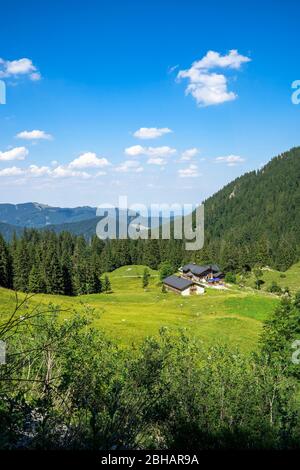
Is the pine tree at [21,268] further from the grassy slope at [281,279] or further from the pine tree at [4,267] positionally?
the grassy slope at [281,279]

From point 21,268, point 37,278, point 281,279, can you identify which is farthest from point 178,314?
point 281,279

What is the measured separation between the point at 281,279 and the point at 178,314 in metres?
87.1

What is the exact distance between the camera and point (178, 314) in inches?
3029

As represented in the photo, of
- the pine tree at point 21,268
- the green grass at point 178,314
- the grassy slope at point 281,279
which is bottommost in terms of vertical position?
the grassy slope at point 281,279

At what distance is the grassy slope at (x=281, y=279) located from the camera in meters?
A: 137

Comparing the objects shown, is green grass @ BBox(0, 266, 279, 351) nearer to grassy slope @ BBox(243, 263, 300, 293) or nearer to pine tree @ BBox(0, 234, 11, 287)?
pine tree @ BBox(0, 234, 11, 287)

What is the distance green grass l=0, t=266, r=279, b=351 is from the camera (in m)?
53.3

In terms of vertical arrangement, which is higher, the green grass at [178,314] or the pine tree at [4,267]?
the pine tree at [4,267]

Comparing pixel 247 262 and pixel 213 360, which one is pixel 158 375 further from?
pixel 247 262

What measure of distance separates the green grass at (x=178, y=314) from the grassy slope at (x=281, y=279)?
35.4 meters

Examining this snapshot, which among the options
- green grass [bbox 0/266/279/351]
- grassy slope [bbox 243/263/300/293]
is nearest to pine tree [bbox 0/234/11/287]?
green grass [bbox 0/266/279/351]

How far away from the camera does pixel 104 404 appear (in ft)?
47.8

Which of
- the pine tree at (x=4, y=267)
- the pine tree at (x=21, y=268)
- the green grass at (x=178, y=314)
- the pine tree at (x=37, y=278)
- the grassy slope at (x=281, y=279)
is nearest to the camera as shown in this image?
the green grass at (x=178, y=314)

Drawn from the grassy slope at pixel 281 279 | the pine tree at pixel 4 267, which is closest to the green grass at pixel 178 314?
the pine tree at pixel 4 267
